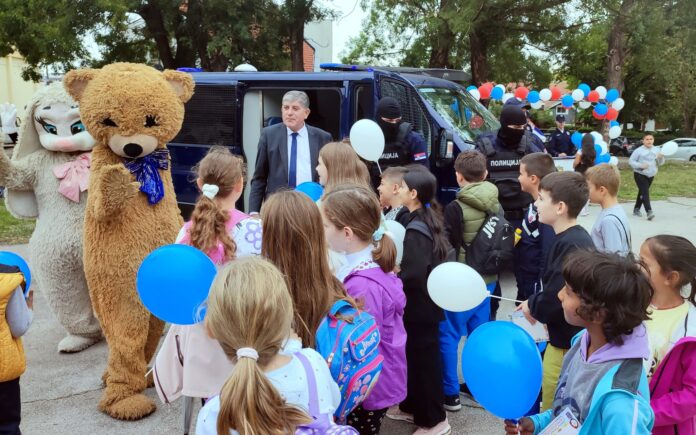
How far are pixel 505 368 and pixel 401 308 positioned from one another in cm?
61

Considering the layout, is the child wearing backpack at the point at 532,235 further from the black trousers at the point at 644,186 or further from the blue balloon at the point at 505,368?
the black trousers at the point at 644,186

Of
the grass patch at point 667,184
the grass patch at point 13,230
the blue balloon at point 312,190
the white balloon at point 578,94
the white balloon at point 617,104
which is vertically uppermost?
the white balloon at point 578,94

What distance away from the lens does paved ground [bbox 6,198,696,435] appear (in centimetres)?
344

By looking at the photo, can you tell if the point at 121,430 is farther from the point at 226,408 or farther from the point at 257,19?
the point at 257,19

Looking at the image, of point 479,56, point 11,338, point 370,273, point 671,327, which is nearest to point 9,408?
point 11,338

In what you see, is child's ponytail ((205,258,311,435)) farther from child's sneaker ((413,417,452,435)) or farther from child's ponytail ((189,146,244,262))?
child's sneaker ((413,417,452,435))

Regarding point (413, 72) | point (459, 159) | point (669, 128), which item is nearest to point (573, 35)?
point (413, 72)

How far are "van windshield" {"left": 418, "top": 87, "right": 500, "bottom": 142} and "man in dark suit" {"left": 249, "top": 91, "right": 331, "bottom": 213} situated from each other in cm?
172

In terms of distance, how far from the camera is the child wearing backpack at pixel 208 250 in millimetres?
2566

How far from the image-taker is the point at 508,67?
18031mm

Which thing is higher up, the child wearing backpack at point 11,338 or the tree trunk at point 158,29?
the tree trunk at point 158,29

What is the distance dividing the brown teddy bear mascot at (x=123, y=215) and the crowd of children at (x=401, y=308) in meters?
0.88

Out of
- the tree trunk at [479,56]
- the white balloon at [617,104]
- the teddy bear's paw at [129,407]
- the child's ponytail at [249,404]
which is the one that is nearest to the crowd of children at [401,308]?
the child's ponytail at [249,404]

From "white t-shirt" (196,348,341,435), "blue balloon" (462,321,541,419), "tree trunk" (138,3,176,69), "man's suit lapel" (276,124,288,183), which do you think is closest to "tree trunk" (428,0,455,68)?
"tree trunk" (138,3,176,69)
